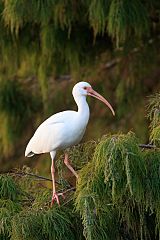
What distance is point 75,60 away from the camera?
382 cm

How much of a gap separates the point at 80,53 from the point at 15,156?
1425 mm

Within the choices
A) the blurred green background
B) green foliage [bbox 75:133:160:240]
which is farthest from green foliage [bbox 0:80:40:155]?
green foliage [bbox 75:133:160:240]

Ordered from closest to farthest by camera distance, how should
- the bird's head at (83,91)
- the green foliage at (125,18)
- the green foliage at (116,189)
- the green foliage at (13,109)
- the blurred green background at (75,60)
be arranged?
the green foliage at (116,189)
the bird's head at (83,91)
the green foliage at (125,18)
the blurred green background at (75,60)
the green foliage at (13,109)

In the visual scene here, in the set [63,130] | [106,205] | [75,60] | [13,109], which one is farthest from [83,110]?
[13,109]

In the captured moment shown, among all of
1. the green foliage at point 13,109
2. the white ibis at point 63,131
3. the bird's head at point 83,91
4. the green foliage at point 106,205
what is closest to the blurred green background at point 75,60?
the green foliage at point 13,109

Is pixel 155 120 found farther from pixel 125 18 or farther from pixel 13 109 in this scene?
pixel 13 109

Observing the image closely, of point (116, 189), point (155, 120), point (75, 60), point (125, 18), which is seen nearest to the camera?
point (116, 189)

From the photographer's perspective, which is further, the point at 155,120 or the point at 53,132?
the point at 53,132

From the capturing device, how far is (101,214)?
7.41 ft

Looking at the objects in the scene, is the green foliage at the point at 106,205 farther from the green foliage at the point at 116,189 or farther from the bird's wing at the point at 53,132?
the bird's wing at the point at 53,132

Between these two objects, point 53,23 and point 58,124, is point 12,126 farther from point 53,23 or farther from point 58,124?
point 58,124

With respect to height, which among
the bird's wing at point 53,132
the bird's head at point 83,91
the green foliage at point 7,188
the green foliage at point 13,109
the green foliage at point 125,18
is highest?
the green foliage at point 125,18

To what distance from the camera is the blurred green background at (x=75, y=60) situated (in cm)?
329

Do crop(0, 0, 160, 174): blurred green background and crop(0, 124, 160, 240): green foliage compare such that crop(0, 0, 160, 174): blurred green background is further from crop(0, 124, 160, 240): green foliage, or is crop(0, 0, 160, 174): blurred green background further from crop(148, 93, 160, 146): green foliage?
crop(0, 124, 160, 240): green foliage
